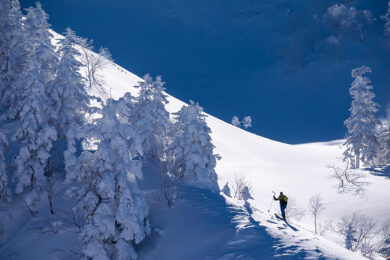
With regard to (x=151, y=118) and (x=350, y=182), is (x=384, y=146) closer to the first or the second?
(x=350, y=182)

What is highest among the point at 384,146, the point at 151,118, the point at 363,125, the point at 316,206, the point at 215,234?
the point at 363,125

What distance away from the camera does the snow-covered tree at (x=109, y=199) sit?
14.7 m

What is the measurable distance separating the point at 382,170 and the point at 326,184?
326 inches

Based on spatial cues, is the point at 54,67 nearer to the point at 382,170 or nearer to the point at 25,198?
the point at 25,198

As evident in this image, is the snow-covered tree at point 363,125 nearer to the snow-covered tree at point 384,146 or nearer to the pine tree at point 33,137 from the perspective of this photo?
the snow-covered tree at point 384,146

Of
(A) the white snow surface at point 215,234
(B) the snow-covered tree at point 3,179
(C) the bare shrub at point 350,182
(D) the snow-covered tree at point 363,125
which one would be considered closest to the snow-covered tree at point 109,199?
(A) the white snow surface at point 215,234

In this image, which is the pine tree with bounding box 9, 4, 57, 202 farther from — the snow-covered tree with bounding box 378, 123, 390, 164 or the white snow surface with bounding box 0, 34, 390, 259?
the snow-covered tree with bounding box 378, 123, 390, 164

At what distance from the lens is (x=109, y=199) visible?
640 inches

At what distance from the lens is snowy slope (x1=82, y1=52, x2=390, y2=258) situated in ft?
53.6

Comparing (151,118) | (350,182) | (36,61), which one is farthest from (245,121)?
Answer: (36,61)

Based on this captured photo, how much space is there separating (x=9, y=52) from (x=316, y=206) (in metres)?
36.5

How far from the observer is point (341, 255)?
13117 mm

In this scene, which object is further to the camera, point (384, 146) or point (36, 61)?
point (384, 146)

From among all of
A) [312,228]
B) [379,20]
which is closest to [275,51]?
[379,20]
